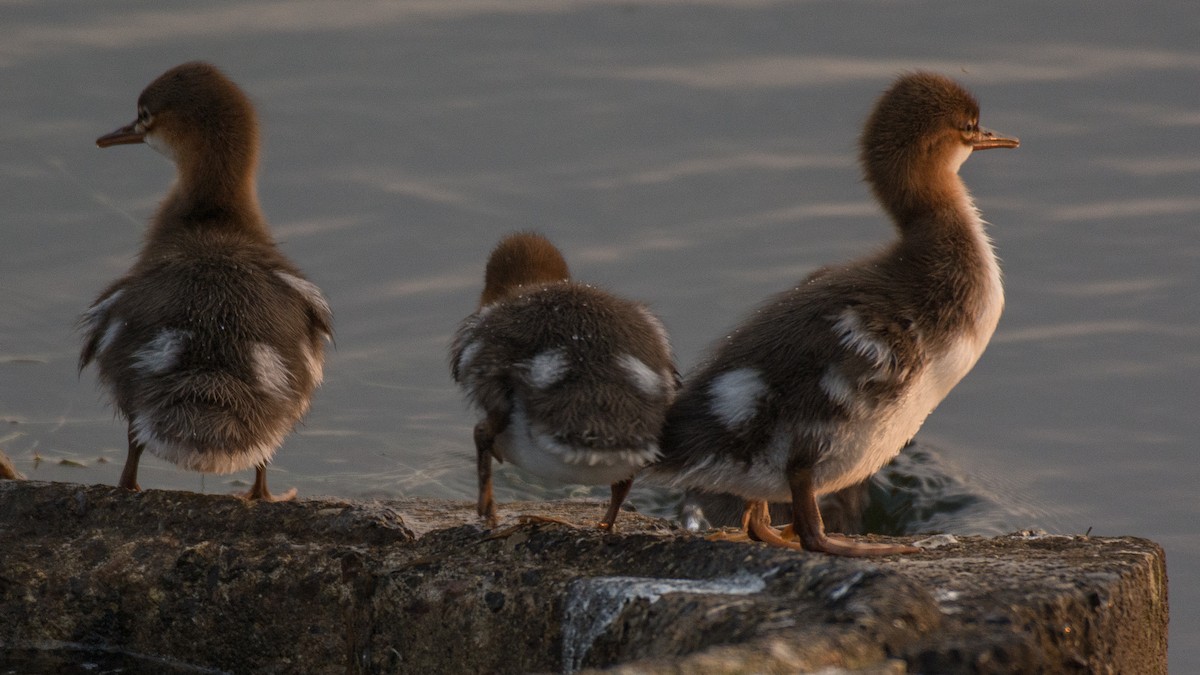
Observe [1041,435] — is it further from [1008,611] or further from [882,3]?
[1008,611]

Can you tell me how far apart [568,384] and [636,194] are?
542cm

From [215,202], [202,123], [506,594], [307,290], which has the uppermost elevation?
[202,123]

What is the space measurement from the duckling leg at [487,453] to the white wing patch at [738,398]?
66cm

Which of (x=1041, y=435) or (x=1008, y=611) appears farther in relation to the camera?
(x=1041, y=435)

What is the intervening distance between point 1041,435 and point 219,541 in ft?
16.9

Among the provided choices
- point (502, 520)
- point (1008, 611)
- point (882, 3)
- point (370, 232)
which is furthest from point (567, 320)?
point (882, 3)

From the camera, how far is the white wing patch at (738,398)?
16.7ft

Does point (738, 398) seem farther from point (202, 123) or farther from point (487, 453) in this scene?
point (202, 123)

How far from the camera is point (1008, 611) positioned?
12.7ft

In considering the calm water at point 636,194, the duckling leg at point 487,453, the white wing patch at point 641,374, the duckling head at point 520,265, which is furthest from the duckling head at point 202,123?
the white wing patch at point 641,374

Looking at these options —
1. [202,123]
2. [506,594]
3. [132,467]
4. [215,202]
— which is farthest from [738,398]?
[202,123]

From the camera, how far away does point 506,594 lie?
4.26 m

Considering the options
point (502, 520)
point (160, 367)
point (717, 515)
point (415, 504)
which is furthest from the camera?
point (717, 515)

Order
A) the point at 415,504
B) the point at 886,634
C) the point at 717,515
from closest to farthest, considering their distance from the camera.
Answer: the point at 886,634 < the point at 415,504 < the point at 717,515
